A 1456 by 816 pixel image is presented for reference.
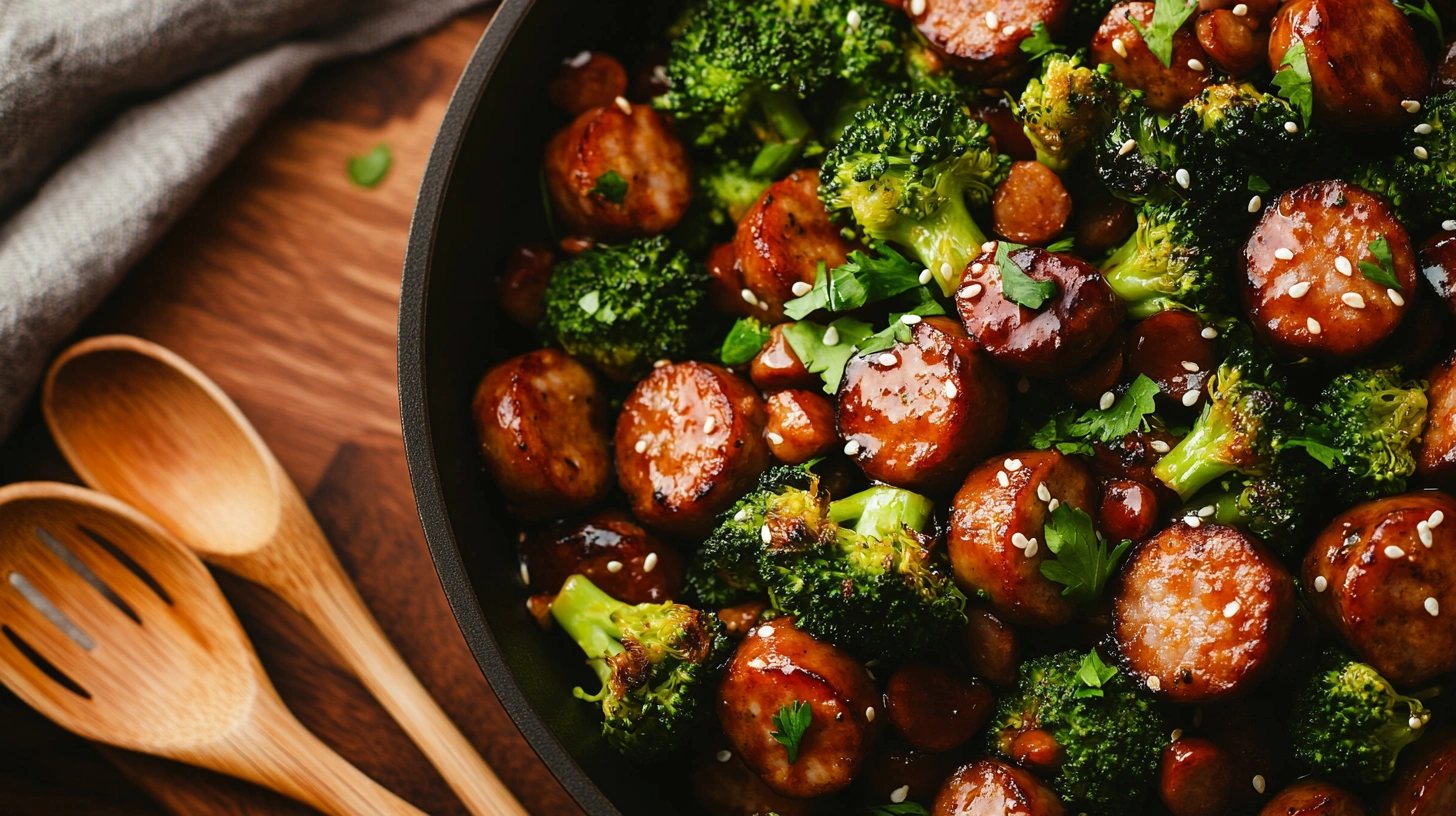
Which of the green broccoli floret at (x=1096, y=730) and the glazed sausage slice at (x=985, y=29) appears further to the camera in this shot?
the glazed sausage slice at (x=985, y=29)

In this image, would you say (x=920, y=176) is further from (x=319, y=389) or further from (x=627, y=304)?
(x=319, y=389)

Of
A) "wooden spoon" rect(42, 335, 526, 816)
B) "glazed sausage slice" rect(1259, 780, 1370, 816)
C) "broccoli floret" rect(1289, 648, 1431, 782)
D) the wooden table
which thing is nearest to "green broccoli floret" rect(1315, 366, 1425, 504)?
"broccoli floret" rect(1289, 648, 1431, 782)

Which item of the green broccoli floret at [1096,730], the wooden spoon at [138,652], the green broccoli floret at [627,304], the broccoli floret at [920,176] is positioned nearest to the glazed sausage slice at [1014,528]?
the green broccoli floret at [1096,730]

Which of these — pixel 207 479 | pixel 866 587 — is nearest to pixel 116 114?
pixel 207 479

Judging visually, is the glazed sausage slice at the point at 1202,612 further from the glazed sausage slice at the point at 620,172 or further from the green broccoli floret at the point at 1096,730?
the glazed sausage slice at the point at 620,172

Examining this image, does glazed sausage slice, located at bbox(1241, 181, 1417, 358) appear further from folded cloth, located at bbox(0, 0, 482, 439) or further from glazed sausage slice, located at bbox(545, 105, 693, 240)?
folded cloth, located at bbox(0, 0, 482, 439)

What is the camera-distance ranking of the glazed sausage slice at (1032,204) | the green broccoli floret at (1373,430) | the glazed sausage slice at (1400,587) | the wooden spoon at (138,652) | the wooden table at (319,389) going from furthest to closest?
1. the wooden table at (319,389)
2. the wooden spoon at (138,652)
3. the glazed sausage slice at (1032,204)
4. the green broccoli floret at (1373,430)
5. the glazed sausage slice at (1400,587)

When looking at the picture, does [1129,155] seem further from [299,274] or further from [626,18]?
[299,274]
